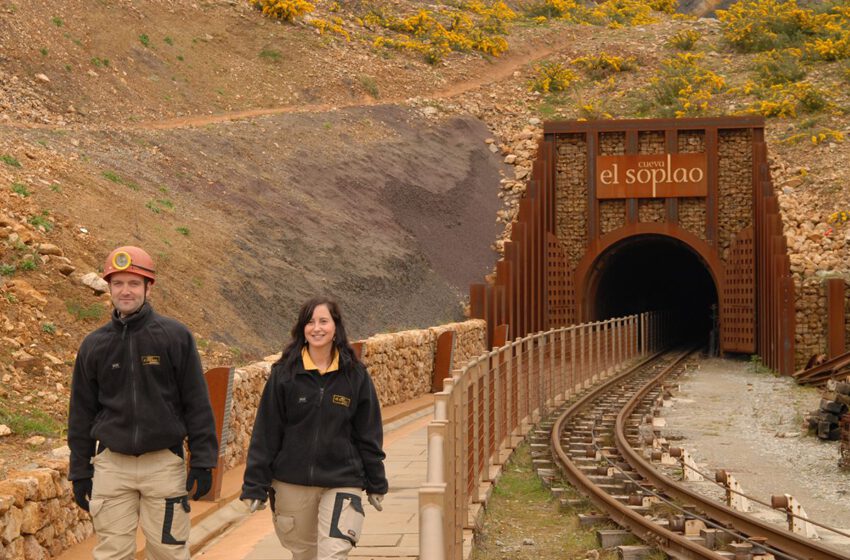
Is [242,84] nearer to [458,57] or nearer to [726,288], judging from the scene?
[458,57]

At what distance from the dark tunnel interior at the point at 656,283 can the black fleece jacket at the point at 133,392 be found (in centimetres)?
3032

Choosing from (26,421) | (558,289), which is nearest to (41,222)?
(26,421)

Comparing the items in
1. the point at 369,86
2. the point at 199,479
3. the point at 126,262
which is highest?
the point at 369,86

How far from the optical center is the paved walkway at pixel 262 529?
28.5 feet

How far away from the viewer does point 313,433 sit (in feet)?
19.4

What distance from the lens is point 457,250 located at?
3712 cm

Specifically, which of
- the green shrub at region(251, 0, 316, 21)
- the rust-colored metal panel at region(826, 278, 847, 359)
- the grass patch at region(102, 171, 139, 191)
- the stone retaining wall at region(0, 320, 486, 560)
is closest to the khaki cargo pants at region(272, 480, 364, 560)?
the stone retaining wall at region(0, 320, 486, 560)

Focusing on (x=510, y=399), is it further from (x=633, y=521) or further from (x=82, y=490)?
(x=82, y=490)

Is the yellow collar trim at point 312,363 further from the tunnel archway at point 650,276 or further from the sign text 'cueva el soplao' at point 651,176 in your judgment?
the sign text 'cueva el soplao' at point 651,176

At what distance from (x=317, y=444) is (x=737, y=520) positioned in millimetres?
5927

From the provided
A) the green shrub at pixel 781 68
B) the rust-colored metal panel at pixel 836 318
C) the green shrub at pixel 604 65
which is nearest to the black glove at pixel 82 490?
the rust-colored metal panel at pixel 836 318

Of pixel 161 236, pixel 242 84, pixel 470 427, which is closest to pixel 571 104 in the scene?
pixel 242 84

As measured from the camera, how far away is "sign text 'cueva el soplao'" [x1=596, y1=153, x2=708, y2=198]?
34.5 meters

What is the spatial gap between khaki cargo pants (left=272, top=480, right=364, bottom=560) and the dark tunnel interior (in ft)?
99.1
